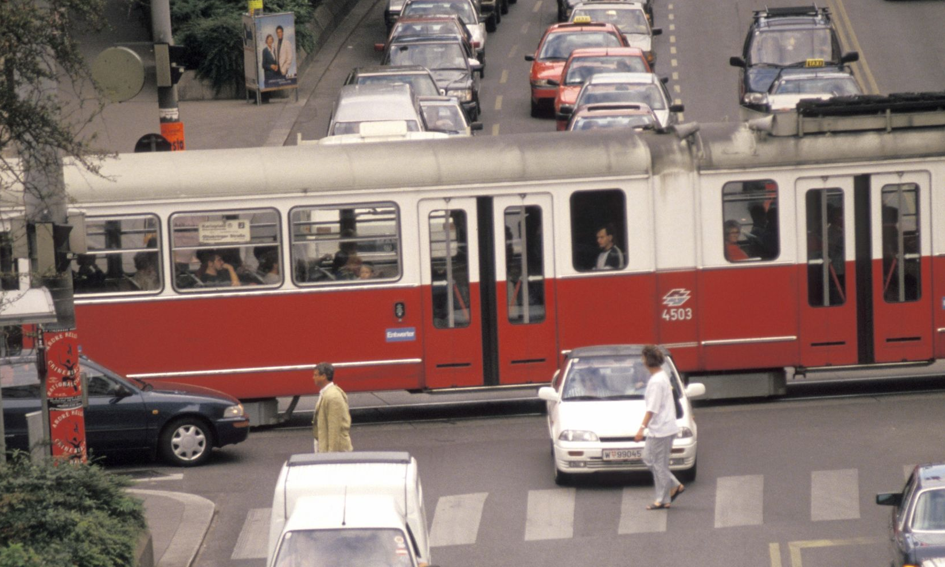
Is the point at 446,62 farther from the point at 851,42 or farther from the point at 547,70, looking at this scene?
Result: the point at 851,42

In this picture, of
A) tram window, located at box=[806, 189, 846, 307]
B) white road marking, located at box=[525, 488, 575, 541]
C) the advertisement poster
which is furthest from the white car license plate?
the advertisement poster

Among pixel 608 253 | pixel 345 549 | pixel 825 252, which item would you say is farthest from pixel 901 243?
pixel 345 549

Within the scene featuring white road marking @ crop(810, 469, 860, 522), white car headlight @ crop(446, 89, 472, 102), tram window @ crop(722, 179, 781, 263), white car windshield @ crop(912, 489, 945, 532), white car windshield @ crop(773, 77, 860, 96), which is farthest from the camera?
white car headlight @ crop(446, 89, 472, 102)

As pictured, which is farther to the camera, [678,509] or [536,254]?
[536,254]

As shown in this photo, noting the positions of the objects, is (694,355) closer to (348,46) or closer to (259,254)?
(259,254)

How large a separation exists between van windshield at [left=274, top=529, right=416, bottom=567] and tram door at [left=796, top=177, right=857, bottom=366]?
31.8 feet

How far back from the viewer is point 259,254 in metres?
18.2

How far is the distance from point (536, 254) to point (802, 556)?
633 centimetres

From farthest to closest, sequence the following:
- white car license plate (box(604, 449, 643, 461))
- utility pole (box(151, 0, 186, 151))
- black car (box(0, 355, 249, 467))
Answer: utility pole (box(151, 0, 186, 151)) → black car (box(0, 355, 249, 467)) → white car license plate (box(604, 449, 643, 461))

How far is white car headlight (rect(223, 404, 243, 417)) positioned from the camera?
16859 millimetres

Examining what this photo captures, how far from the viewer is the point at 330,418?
1384 cm

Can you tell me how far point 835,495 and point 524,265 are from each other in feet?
A: 16.8

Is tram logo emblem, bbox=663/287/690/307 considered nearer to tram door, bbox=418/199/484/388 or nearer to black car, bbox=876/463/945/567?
tram door, bbox=418/199/484/388

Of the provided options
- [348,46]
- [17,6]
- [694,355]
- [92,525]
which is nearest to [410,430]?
[694,355]
